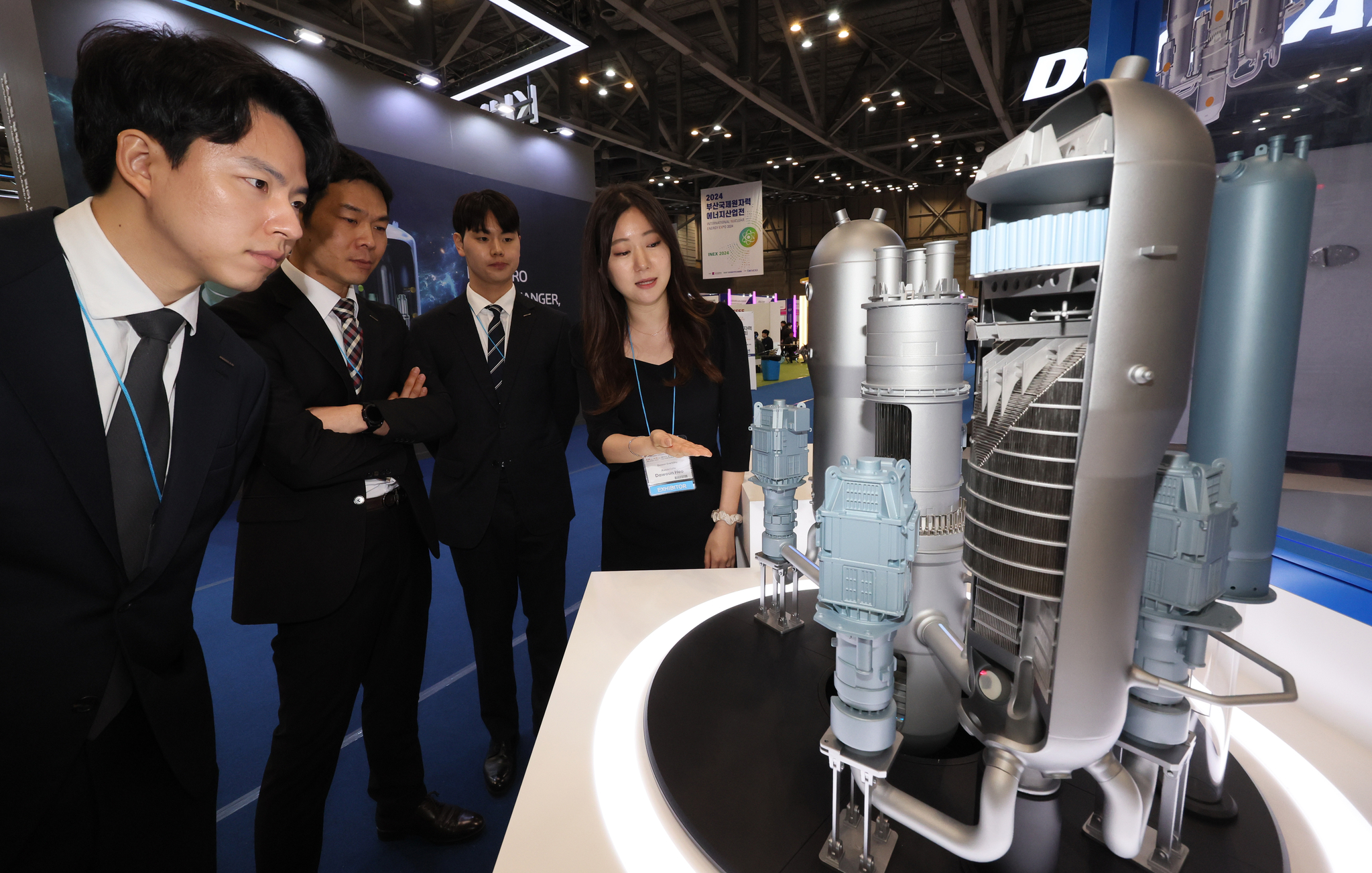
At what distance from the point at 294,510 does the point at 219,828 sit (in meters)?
1.23

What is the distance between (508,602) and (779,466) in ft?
4.87

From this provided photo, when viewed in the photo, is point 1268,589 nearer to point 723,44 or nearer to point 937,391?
point 937,391

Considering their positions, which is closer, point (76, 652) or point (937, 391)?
point (937, 391)

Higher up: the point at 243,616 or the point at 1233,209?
the point at 1233,209

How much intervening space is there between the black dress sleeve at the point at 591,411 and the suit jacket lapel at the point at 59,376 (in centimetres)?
109

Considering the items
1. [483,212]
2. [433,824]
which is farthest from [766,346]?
[433,824]

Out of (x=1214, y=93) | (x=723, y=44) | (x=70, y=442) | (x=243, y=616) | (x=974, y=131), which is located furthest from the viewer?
(x=974, y=131)

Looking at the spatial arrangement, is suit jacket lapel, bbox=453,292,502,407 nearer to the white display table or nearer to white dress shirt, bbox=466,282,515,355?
white dress shirt, bbox=466,282,515,355

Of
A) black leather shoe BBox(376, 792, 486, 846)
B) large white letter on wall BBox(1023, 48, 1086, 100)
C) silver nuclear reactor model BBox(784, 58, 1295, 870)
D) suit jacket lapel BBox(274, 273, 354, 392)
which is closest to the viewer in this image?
silver nuclear reactor model BBox(784, 58, 1295, 870)

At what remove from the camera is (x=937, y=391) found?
0.74 m

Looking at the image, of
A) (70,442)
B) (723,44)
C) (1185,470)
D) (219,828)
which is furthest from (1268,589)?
(723,44)

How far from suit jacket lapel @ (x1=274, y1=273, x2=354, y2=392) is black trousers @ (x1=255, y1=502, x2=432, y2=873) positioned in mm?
444

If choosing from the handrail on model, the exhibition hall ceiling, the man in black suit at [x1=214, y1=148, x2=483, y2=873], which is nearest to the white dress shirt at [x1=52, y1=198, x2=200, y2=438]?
the man in black suit at [x1=214, y1=148, x2=483, y2=873]

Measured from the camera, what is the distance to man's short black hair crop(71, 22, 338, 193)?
3.12 ft
